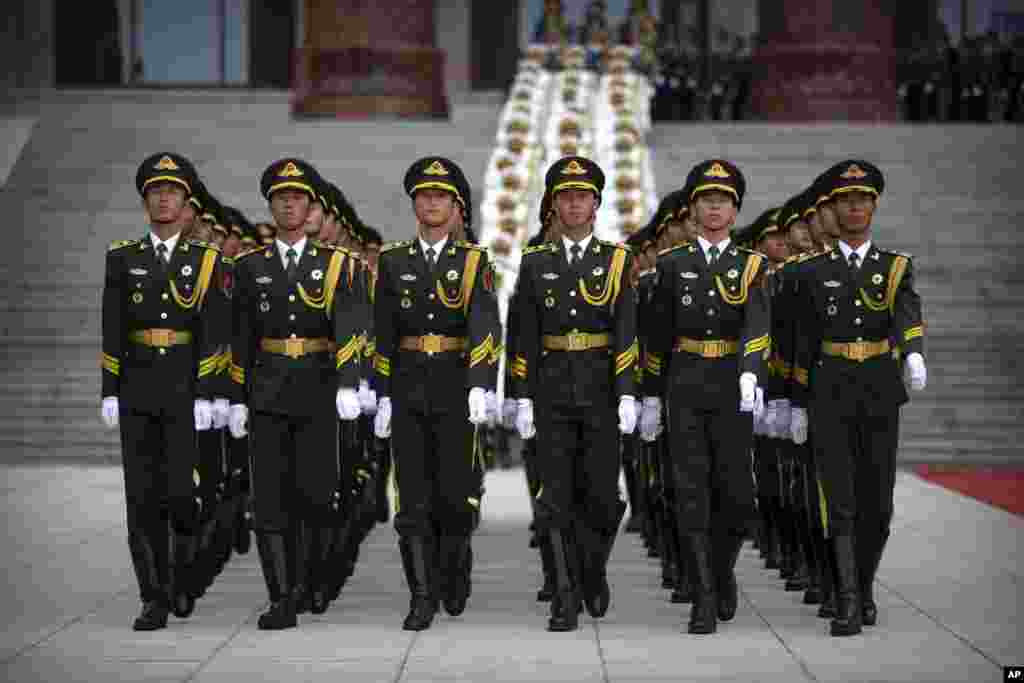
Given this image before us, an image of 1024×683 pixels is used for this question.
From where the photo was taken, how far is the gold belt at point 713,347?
1060 cm

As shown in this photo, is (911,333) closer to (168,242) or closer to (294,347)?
(294,347)

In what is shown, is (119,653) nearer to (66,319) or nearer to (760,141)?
(66,319)

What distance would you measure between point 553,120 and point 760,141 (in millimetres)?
3133

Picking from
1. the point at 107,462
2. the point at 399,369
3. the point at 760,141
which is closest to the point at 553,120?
the point at 760,141

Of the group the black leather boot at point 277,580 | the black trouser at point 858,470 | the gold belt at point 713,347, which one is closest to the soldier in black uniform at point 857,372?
the black trouser at point 858,470

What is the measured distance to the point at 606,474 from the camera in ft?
35.0

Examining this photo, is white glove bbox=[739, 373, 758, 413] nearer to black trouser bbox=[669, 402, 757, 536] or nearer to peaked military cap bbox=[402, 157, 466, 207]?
black trouser bbox=[669, 402, 757, 536]

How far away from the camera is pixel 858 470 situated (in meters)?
10.6

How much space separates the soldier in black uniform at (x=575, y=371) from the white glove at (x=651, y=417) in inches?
6.8

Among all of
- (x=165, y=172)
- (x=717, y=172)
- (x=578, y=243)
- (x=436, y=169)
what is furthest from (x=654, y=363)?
(x=165, y=172)

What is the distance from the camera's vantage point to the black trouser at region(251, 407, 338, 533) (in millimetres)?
10539

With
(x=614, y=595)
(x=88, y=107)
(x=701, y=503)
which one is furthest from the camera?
(x=88, y=107)

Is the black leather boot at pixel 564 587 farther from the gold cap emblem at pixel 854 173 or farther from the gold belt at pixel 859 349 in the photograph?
the gold cap emblem at pixel 854 173

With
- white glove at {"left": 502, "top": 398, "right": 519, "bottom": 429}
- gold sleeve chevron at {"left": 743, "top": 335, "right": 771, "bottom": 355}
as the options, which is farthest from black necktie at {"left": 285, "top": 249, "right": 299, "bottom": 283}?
gold sleeve chevron at {"left": 743, "top": 335, "right": 771, "bottom": 355}
